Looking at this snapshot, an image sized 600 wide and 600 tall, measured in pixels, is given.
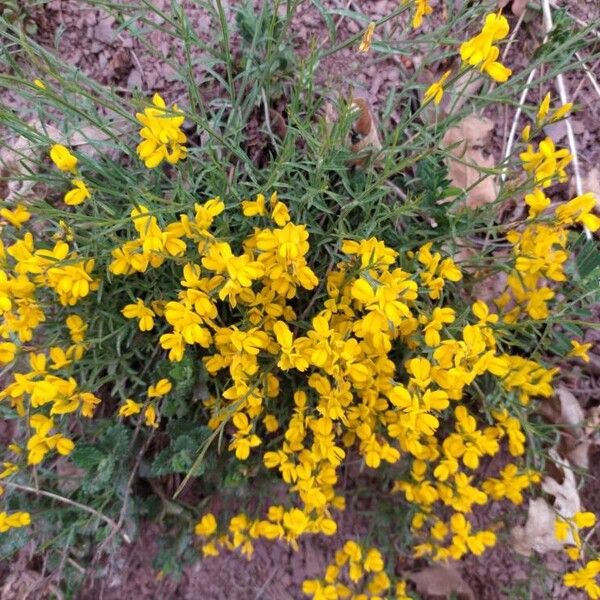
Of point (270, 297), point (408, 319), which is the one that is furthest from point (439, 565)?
point (270, 297)

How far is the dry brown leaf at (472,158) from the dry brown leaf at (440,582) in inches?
60.8

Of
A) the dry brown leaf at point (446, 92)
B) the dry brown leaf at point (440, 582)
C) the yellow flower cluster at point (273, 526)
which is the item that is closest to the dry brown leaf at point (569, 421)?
the dry brown leaf at point (440, 582)

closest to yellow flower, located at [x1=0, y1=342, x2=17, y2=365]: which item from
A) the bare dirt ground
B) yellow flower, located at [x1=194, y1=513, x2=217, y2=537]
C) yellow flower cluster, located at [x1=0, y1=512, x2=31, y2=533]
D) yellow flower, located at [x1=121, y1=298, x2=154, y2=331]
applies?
yellow flower, located at [x1=121, y1=298, x2=154, y2=331]

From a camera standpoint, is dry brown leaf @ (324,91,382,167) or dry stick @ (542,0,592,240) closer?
dry brown leaf @ (324,91,382,167)

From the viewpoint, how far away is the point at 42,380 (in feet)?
5.47

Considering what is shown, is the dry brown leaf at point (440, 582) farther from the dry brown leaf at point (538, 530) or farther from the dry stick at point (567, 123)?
the dry stick at point (567, 123)

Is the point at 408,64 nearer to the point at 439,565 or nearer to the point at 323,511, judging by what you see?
the point at 323,511

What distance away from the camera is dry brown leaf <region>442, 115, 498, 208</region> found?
2.27m

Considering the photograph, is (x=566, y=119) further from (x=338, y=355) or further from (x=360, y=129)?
(x=338, y=355)

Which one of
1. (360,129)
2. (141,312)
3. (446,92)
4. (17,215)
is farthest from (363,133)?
(17,215)

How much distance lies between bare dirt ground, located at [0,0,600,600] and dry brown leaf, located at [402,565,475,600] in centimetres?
5

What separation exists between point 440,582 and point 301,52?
2272mm

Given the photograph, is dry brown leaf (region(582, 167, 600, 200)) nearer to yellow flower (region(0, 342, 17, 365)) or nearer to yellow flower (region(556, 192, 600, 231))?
yellow flower (region(556, 192, 600, 231))

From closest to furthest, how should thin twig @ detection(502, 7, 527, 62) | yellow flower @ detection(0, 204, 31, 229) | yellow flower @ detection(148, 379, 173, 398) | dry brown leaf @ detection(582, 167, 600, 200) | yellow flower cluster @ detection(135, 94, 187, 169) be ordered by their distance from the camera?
yellow flower cluster @ detection(135, 94, 187, 169) < yellow flower @ detection(0, 204, 31, 229) < yellow flower @ detection(148, 379, 173, 398) < thin twig @ detection(502, 7, 527, 62) < dry brown leaf @ detection(582, 167, 600, 200)
